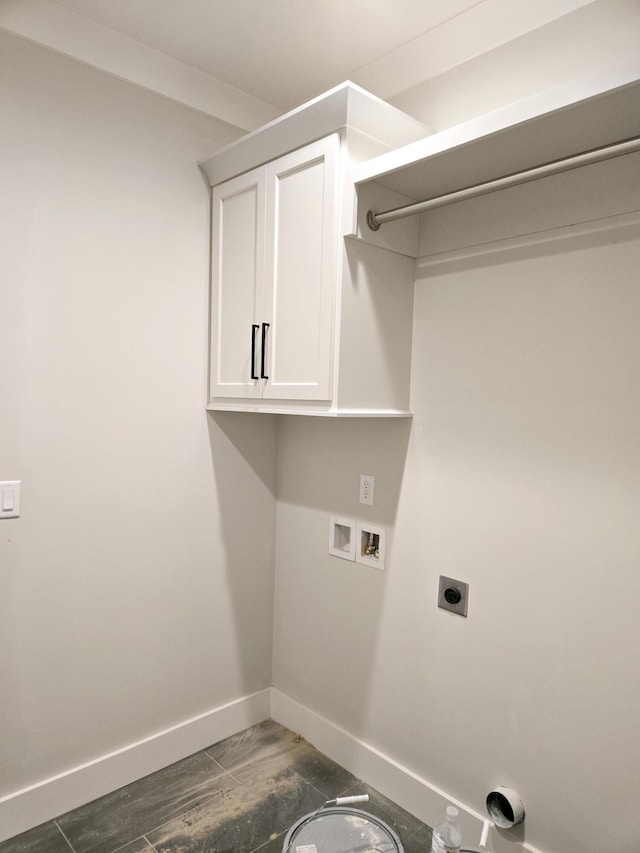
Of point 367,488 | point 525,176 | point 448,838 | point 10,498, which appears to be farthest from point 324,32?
point 448,838

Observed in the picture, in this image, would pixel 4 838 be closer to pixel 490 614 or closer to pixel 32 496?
pixel 32 496

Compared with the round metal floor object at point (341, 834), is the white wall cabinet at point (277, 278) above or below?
above

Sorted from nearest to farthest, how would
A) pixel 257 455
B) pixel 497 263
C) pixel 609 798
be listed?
pixel 609 798 < pixel 497 263 < pixel 257 455

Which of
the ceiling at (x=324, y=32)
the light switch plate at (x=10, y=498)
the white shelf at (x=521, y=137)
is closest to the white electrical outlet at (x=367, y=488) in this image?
the white shelf at (x=521, y=137)

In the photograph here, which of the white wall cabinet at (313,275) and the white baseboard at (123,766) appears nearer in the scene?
the white wall cabinet at (313,275)

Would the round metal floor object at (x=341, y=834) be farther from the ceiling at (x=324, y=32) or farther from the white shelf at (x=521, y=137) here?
the ceiling at (x=324, y=32)

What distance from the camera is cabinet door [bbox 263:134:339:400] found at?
1.68m

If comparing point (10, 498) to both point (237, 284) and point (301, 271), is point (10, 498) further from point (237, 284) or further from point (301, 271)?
point (301, 271)

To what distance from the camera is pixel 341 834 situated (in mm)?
1328

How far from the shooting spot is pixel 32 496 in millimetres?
1781

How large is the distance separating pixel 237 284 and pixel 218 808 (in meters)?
1.88

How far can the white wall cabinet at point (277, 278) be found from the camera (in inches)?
66.9

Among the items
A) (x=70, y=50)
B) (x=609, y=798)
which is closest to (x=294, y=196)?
(x=70, y=50)

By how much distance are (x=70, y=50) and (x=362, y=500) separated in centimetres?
181
